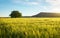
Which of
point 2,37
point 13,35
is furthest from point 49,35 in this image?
point 2,37

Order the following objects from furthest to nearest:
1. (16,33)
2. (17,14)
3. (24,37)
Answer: (17,14)
(16,33)
(24,37)

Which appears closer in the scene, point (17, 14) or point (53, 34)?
point (53, 34)

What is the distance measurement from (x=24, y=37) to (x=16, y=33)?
0.51 m

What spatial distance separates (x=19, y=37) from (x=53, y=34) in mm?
1210

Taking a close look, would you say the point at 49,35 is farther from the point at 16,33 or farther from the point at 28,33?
the point at 16,33

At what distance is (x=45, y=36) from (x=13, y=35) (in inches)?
43.1

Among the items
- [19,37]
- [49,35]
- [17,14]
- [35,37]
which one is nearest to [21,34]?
[19,37]

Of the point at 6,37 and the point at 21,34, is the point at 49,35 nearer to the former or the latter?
the point at 21,34

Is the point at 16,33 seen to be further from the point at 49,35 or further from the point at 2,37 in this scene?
the point at 49,35

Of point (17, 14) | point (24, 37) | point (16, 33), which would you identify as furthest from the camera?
point (17, 14)

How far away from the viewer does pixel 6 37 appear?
5.39m

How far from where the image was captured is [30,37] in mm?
5160

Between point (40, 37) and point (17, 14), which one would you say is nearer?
point (40, 37)

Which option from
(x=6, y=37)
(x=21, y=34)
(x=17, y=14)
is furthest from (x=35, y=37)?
(x=17, y=14)
